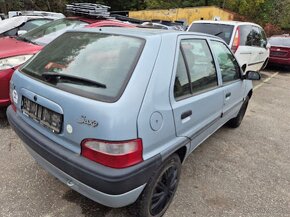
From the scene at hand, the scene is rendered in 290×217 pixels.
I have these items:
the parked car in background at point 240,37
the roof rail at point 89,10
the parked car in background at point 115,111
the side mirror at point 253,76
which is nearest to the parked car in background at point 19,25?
the roof rail at point 89,10

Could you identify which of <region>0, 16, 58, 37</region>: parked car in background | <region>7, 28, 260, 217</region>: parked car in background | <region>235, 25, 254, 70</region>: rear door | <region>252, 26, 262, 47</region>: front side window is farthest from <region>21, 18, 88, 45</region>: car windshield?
<region>252, 26, 262, 47</region>: front side window

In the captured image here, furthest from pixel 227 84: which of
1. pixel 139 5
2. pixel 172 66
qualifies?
pixel 139 5

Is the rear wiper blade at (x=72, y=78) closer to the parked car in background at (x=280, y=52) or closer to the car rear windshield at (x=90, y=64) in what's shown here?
the car rear windshield at (x=90, y=64)

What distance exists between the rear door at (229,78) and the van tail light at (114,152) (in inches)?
66.7

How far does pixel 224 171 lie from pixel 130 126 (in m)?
1.91

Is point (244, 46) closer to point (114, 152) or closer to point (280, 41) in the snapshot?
point (280, 41)

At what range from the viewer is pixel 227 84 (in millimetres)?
3256

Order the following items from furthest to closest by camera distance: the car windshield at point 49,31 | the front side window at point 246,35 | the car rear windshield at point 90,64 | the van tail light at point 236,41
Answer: the front side window at point 246,35, the van tail light at point 236,41, the car windshield at point 49,31, the car rear windshield at point 90,64

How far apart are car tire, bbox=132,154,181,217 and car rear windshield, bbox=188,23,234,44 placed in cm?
489

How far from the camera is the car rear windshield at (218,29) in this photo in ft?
21.5

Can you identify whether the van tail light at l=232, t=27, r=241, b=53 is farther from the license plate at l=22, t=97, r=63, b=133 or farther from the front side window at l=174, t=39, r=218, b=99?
the license plate at l=22, t=97, r=63, b=133

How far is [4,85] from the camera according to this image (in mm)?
3557

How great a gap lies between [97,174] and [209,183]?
5.27ft

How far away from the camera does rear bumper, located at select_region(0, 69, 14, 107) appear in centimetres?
354
